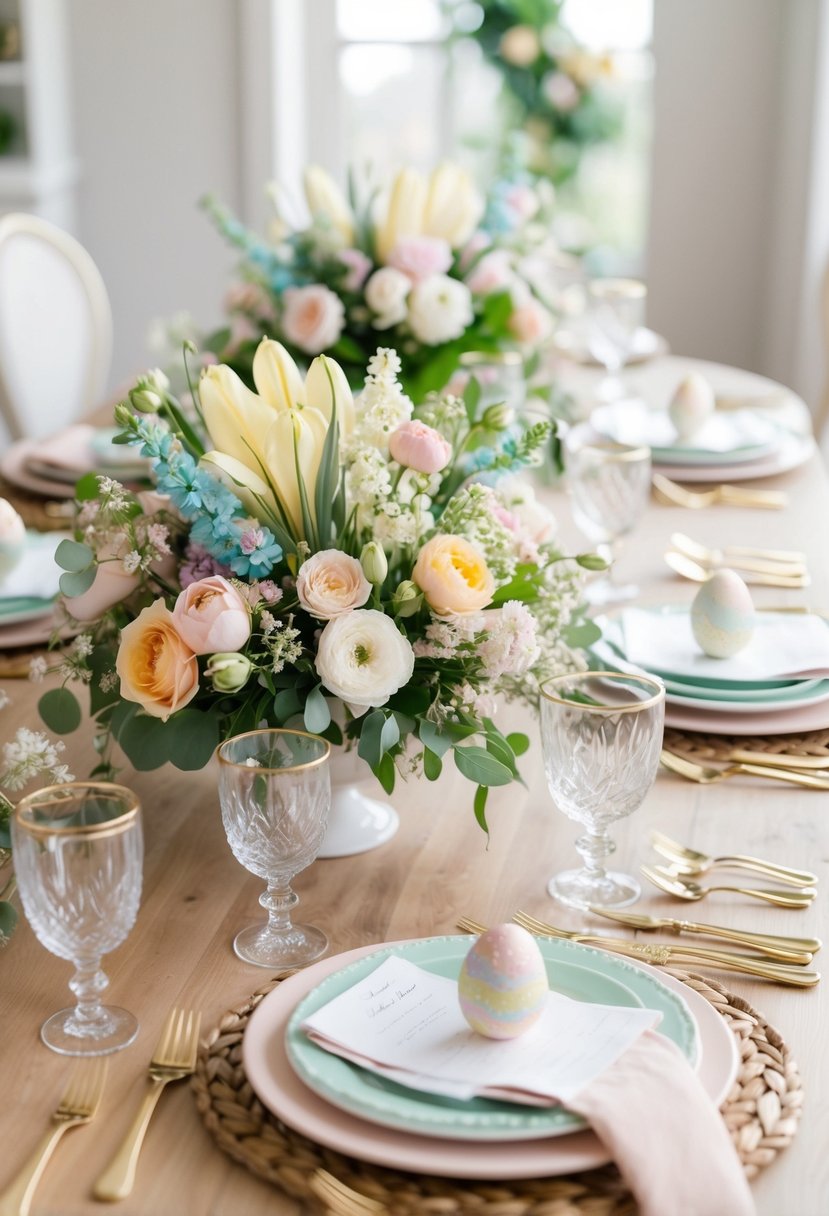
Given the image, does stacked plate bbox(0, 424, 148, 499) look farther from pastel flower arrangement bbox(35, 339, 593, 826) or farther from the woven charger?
the woven charger

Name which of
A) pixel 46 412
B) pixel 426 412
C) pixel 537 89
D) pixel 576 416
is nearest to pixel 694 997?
pixel 426 412

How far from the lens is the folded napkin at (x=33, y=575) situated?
62.2 inches

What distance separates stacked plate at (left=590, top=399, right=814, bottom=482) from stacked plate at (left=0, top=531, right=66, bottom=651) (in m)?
0.88

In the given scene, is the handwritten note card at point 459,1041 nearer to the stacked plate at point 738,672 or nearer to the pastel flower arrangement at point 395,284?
the stacked plate at point 738,672

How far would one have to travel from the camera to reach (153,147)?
414cm

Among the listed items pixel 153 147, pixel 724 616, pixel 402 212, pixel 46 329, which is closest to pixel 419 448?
pixel 724 616

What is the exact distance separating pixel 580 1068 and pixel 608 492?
0.92 meters

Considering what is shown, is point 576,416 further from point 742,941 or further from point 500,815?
point 742,941

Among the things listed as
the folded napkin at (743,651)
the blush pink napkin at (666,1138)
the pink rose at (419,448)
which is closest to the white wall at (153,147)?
the folded napkin at (743,651)

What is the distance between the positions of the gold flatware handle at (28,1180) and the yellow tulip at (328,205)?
5.08ft

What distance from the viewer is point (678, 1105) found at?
0.75 m

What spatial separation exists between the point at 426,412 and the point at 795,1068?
0.63 m

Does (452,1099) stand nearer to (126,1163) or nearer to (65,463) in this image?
(126,1163)

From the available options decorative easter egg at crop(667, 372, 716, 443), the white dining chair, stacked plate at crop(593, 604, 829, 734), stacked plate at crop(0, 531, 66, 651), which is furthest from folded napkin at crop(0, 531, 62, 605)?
the white dining chair
